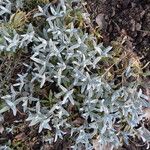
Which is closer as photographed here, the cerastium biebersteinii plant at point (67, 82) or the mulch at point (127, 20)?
the cerastium biebersteinii plant at point (67, 82)

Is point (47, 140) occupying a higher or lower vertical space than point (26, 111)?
lower

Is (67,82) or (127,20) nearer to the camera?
(67,82)

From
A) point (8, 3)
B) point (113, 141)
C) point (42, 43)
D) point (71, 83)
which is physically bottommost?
point (113, 141)

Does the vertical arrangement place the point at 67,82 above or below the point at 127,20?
below

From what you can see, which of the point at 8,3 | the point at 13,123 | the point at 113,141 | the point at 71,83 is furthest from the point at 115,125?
the point at 8,3

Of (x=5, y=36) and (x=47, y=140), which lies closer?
(x=5, y=36)

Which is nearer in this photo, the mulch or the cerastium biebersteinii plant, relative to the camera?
the cerastium biebersteinii plant

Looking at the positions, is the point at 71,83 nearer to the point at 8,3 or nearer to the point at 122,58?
the point at 122,58

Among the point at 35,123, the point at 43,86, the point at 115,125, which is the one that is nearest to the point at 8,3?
the point at 43,86
